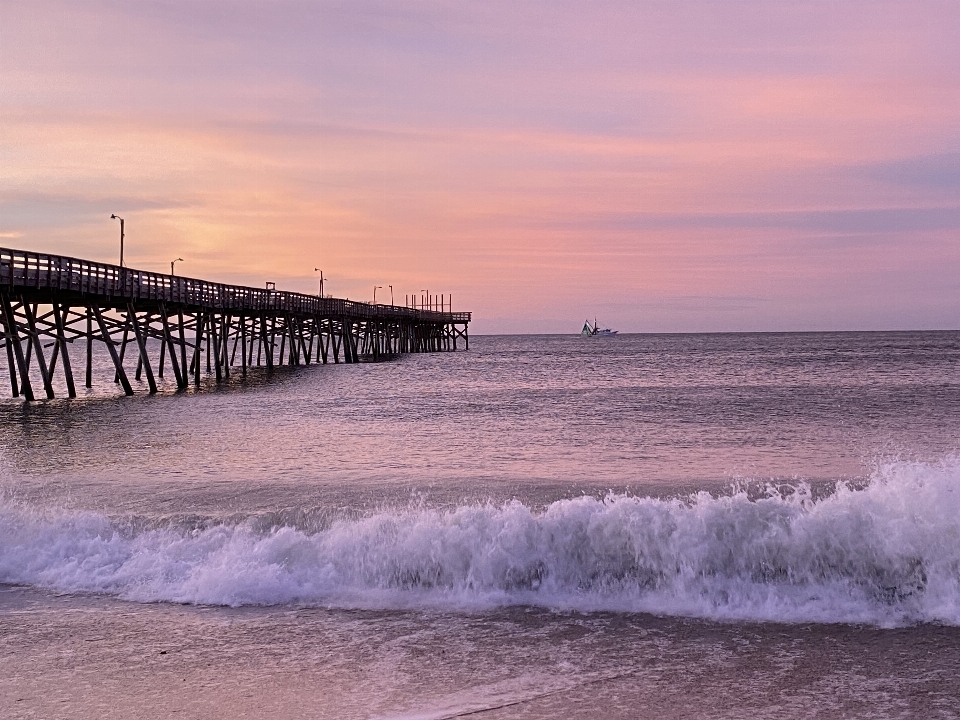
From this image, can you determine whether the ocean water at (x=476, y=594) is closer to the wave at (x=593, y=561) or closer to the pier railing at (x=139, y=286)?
the wave at (x=593, y=561)

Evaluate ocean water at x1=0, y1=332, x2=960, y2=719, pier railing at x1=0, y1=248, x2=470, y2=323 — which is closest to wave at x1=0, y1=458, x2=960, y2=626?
ocean water at x1=0, y1=332, x2=960, y2=719

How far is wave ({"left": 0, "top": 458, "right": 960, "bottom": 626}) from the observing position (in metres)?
7.09

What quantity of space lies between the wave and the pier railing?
20971mm

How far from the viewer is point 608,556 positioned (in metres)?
7.75

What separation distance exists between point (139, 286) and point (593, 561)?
30406 millimetres

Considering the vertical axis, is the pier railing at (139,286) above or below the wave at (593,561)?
above

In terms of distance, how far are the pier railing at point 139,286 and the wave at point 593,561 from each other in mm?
20971

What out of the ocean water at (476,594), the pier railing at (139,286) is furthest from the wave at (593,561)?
the pier railing at (139,286)

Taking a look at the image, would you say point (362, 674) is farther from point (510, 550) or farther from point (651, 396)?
point (651, 396)

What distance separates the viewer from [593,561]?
7.71 m

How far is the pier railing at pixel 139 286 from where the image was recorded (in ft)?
88.2

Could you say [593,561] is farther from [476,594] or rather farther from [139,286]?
[139,286]

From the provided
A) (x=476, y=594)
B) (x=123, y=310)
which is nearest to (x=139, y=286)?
(x=123, y=310)

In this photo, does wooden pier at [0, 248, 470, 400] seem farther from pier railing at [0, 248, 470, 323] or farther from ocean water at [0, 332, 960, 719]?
ocean water at [0, 332, 960, 719]
